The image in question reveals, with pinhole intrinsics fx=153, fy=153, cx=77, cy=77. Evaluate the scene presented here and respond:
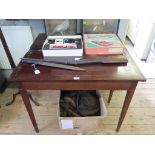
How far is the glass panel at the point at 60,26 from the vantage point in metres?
1.35

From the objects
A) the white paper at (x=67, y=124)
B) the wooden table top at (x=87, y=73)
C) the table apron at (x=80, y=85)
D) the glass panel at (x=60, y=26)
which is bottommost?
the white paper at (x=67, y=124)

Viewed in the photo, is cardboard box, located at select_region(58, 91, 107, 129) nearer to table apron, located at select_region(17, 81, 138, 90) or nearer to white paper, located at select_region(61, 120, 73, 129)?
white paper, located at select_region(61, 120, 73, 129)

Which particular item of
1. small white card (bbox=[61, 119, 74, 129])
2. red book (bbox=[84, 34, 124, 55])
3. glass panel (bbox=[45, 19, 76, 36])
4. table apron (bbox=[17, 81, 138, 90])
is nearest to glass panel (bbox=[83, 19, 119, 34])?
glass panel (bbox=[45, 19, 76, 36])

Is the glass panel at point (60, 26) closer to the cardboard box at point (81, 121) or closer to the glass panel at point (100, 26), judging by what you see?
the glass panel at point (100, 26)

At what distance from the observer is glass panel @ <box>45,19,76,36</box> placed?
1.35 m

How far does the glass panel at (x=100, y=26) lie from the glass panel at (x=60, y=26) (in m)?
0.12

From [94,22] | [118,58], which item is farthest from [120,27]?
[118,58]

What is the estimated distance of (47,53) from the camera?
1.05 metres

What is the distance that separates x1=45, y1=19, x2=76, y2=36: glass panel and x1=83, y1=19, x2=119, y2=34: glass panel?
122 mm

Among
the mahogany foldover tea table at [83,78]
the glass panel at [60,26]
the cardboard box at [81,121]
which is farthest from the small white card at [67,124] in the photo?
the glass panel at [60,26]

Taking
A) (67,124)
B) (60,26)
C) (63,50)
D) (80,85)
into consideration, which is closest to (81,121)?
(67,124)
